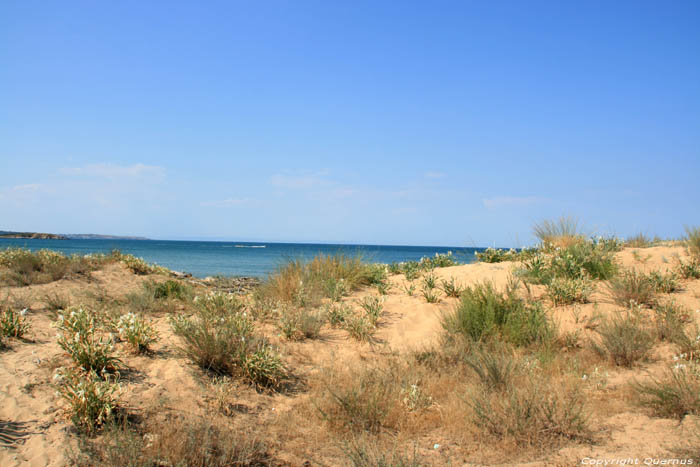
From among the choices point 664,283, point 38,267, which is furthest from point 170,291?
point 664,283

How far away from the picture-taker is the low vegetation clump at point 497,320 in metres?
6.04

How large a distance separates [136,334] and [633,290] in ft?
25.7

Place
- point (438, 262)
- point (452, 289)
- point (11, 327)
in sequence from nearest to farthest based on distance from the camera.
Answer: point (11, 327) < point (452, 289) < point (438, 262)

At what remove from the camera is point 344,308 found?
7.43m

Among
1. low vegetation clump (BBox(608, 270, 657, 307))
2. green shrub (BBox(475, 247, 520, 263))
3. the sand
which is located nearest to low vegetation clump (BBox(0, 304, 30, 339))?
the sand

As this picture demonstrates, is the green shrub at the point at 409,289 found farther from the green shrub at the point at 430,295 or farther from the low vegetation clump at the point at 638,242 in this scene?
the low vegetation clump at the point at 638,242

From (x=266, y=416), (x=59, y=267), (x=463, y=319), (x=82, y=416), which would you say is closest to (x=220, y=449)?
(x=266, y=416)

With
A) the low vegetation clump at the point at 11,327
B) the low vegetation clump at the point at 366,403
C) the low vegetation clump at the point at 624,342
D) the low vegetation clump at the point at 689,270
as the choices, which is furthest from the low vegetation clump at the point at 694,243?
the low vegetation clump at the point at 11,327

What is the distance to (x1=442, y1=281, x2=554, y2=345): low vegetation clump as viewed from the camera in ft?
19.8

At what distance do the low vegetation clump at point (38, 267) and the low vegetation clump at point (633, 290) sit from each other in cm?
1217

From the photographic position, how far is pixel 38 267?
36.1ft

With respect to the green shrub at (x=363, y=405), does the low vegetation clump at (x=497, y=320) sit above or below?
above

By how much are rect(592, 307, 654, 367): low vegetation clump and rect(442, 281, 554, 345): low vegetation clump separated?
67 cm

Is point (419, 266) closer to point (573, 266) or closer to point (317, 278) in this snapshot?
point (317, 278)
